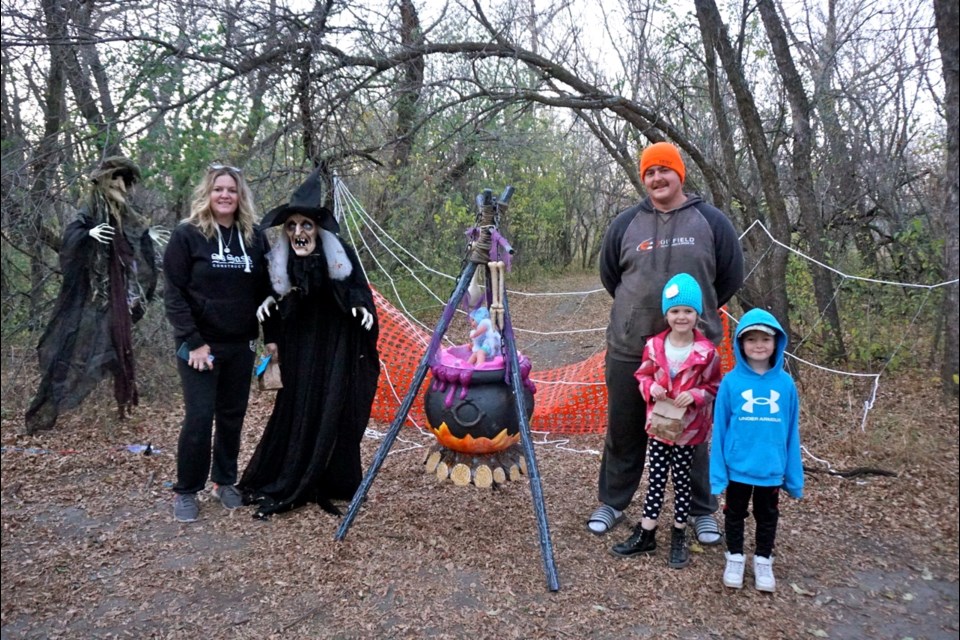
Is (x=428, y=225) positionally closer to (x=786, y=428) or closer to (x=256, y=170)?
(x=256, y=170)

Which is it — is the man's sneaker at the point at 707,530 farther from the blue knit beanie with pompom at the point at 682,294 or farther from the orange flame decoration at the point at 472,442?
the blue knit beanie with pompom at the point at 682,294

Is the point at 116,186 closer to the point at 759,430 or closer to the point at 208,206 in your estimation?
the point at 208,206

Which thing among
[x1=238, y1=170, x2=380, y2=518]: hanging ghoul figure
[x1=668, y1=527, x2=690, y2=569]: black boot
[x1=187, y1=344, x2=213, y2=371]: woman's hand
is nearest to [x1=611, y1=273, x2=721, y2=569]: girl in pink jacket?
[x1=668, y1=527, x2=690, y2=569]: black boot

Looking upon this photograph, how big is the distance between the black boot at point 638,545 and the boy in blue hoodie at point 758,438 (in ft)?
1.23

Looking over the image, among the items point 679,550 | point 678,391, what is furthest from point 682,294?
point 679,550

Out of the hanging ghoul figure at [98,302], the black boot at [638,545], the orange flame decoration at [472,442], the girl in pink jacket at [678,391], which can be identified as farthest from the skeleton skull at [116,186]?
the black boot at [638,545]

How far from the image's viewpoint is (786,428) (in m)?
2.81

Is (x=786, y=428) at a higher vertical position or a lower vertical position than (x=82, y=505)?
higher

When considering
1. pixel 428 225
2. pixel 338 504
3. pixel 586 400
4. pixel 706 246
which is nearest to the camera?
pixel 706 246

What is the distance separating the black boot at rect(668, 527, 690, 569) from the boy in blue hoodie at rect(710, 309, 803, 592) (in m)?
0.21

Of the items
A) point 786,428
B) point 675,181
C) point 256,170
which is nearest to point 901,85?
point 675,181

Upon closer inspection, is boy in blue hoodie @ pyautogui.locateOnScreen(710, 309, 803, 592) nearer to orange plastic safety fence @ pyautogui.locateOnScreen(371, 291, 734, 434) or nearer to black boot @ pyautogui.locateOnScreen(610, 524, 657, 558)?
black boot @ pyautogui.locateOnScreen(610, 524, 657, 558)

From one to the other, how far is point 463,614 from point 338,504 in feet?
4.03

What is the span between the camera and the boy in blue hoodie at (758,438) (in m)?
2.79
